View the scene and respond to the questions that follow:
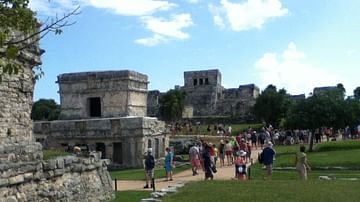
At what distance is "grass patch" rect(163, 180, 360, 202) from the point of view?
1125 centimetres

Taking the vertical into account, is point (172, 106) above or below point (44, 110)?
below

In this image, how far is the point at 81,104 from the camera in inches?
1266

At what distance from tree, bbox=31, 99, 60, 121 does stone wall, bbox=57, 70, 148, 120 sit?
42.3 meters

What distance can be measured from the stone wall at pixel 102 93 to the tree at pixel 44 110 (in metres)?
42.3

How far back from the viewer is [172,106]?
192 ft

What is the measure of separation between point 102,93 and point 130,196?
55.9 feet

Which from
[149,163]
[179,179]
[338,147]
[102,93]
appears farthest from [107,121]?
[338,147]

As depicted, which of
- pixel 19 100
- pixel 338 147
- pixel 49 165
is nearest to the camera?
pixel 49 165

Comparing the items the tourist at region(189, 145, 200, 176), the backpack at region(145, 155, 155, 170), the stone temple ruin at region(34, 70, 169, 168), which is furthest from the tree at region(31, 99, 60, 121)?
the backpack at region(145, 155, 155, 170)

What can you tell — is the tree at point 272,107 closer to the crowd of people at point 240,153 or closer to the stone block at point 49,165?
the crowd of people at point 240,153

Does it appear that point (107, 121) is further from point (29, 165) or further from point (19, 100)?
point (29, 165)

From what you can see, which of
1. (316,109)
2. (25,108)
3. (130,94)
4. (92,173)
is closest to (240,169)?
(92,173)

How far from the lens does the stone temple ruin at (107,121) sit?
2795 centimetres

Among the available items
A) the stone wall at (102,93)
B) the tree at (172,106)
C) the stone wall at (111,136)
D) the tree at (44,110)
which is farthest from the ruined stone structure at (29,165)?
the tree at (44,110)
